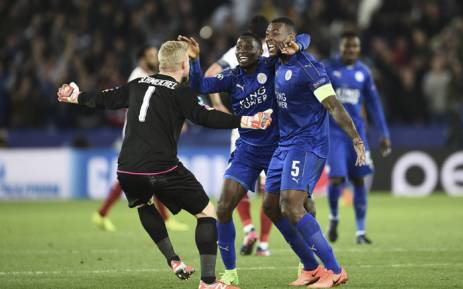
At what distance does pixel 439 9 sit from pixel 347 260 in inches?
519

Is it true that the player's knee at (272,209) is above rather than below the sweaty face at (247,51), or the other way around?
below

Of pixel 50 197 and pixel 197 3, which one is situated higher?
pixel 197 3

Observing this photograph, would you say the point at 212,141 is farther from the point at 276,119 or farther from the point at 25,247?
the point at 276,119

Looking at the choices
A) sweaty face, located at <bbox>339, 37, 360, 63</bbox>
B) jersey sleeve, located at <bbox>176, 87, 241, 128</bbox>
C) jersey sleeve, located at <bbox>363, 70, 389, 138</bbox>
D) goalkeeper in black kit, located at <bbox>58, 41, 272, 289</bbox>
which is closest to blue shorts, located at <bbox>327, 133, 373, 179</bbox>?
jersey sleeve, located at <bbox>363, 70, 389, 138</bbox>

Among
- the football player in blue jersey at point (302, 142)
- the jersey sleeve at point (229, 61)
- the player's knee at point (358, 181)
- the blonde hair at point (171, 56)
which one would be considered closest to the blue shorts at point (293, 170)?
the football player in blue jersey at point (302, 142)

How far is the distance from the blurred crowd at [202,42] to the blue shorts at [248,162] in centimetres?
1243

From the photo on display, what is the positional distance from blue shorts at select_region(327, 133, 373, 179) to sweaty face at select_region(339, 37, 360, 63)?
101 centimetres

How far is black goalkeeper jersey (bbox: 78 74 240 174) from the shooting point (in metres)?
8.42

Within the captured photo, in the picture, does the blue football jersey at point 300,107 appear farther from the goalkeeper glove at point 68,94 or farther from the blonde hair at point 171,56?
the goalkeeper glove at point 68,94

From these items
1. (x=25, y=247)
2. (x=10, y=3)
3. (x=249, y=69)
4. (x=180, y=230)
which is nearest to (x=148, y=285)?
(x=249, y=69)

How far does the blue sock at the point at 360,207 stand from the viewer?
13.0 meters

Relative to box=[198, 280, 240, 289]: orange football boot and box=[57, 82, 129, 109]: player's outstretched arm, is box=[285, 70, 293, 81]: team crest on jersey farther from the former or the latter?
box=[198, 280, 240, 289]: orange football boot

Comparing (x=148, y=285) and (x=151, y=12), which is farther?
(x=151, y=12)

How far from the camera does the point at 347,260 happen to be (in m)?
11.0
